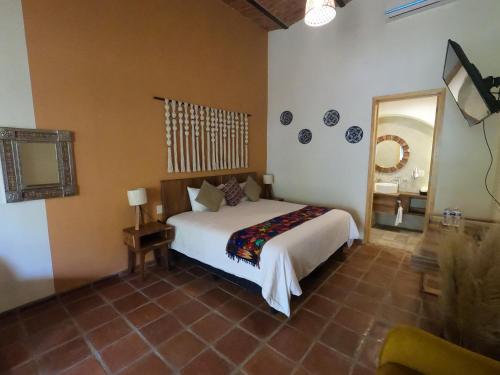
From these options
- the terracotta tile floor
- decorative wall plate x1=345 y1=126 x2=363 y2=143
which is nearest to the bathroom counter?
decorative wall plate x1=345 y1=126 x2=363 y2=143

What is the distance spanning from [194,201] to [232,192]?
64 cm

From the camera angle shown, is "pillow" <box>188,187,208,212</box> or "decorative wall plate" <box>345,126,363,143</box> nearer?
"pillow" <box>188,187,208,212</box>

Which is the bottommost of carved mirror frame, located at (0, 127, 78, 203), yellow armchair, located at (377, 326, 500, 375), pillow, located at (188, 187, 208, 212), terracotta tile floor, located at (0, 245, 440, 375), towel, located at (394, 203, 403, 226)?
terracotta tile floor, located at (0, 245, 440, 375)

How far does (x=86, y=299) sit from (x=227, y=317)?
1.43 meters

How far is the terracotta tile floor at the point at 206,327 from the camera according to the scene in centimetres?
160

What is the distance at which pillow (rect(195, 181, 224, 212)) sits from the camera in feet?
10.6

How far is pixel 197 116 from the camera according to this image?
3.40 meters

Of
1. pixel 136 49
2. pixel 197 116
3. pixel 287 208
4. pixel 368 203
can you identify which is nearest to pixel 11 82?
pixel 136 49

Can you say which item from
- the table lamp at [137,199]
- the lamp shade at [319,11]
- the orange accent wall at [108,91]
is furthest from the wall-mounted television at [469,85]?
the table lamp at [137,199]

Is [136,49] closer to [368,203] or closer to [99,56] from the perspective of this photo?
[99,56]

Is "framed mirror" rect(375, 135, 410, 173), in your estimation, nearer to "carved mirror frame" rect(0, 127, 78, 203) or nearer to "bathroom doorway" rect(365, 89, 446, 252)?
"bathroom doorway" rect(365, 89, 446, 252)

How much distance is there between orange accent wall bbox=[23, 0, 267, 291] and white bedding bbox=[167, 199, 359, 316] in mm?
798

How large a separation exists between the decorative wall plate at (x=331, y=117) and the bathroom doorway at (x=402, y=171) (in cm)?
75

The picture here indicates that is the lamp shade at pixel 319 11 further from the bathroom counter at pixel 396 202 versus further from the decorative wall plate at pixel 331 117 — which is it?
the bathroom counter at pixel 396 202
